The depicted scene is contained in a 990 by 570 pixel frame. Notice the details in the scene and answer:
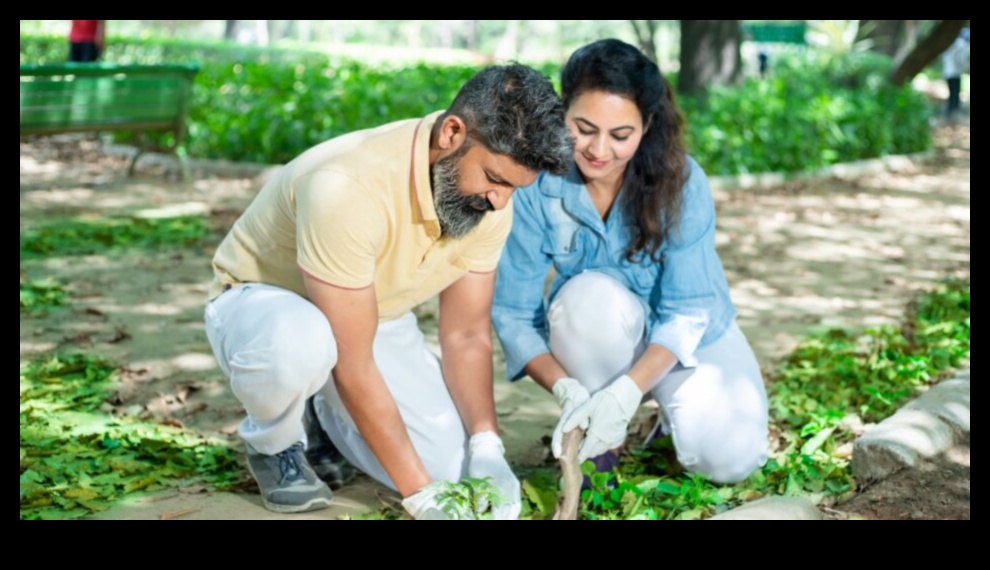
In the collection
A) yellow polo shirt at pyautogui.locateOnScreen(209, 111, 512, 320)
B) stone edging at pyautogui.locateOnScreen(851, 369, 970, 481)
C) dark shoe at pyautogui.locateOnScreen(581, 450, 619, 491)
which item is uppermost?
yellow polo shirt at pyautogui.locateOnScreen(209, 111, 512, 320)

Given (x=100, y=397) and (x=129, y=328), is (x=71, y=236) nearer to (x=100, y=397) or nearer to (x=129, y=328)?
(x=129, y=328)

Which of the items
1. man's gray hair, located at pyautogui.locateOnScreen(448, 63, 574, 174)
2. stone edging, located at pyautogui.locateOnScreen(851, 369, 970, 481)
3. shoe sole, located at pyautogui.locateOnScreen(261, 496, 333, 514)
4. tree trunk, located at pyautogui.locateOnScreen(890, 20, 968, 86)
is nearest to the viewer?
man's gray hair, located at pyautogui.locateOnScreen(448, 63, 574, 174)

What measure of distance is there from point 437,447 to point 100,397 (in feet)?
4.27

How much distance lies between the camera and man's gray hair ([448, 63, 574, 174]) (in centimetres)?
261

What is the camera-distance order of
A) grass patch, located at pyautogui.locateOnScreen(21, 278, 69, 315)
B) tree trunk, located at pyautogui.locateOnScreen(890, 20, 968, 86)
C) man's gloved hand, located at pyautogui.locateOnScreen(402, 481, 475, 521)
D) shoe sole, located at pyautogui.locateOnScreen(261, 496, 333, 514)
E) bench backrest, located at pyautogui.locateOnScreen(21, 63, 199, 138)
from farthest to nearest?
tree trunk, located at pyautogui.locateOnScreen(890, 20, 968, 86), bench backrest, located at pyautogui.locateOnScreen(21, 63, 199, 138), grass patch, located at pyautogui.locateOnScreen(21, 278, 69, 315), shoe sole, located at pyautogui.locateOnScreen(261, 496, 333, 514), man's gloved hand, located at pyautogui.locateOnScreen(402, 481, 475, 521)

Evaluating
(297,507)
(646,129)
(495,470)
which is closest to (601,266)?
(646,129)

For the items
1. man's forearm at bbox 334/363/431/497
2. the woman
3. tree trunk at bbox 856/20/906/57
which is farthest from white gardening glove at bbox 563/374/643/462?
tree trunk at bbox 856/20/906/57

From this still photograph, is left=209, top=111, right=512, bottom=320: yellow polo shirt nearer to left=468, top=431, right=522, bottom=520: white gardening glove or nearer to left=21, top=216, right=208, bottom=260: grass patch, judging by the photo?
left=468, top=431, right=522, bottom=520: white gardening glove

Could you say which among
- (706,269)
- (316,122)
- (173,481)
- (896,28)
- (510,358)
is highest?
(896,28)

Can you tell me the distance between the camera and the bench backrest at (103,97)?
6.86 metres

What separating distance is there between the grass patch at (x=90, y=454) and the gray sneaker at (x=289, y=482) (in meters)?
0.20

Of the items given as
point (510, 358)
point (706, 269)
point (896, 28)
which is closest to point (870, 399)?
point (706, 269)

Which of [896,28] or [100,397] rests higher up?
[896,28]

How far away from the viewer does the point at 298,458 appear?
304cm
